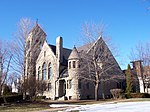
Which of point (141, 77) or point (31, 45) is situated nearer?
point (31, 45)

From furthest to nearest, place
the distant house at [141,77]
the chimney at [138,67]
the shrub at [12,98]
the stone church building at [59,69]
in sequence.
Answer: the chimney at [138,67] → the distant house at [141,77] → the stone church building at [59,69] → the shrub at [12,98]

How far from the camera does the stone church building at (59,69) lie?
42.0 m

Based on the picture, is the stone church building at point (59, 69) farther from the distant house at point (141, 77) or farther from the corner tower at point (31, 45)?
the distant house at point (141, 77)

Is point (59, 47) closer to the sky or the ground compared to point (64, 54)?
closer to the sky

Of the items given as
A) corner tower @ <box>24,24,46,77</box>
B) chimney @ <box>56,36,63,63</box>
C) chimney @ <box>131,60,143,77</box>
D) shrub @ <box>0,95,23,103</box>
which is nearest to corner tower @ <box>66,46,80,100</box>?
chimney @ <box>56,36,63,63</box>

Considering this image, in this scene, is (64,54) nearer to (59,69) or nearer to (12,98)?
(59,69)

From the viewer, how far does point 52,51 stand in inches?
1918

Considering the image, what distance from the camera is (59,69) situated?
4653 cm

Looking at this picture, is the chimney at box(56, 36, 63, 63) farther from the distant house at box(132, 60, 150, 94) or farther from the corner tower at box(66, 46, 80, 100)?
the distant house at box(132, 60, 150, 94)

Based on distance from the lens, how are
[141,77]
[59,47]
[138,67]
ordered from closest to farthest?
1. [141,77]
2. [138,67]
3. [59,47]

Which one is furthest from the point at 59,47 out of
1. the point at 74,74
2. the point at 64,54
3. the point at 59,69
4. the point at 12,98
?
the point at 12,98

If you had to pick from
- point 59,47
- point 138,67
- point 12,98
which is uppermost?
point 59,47

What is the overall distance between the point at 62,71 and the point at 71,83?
511 cm

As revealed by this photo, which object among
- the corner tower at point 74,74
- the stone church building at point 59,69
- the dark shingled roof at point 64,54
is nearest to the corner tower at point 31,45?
the stone church building at point 59,69
